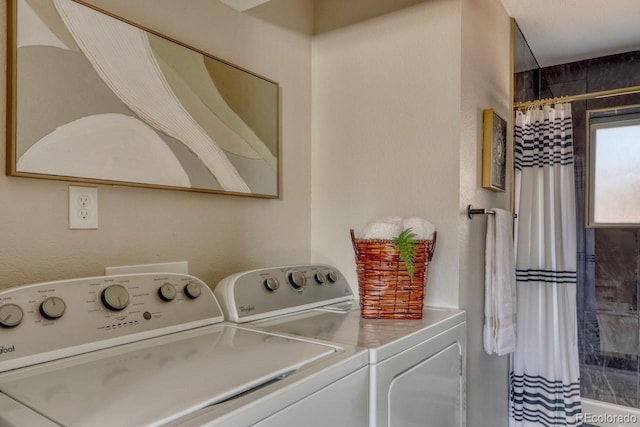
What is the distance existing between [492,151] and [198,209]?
1268 millimetres

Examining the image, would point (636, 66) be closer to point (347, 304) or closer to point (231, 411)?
point (347, 304)

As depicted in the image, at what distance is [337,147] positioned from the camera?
1976 millimetres

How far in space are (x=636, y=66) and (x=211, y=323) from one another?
2.94 m

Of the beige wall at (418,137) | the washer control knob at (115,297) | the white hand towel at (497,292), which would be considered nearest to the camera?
the washer control knob at (115,297)

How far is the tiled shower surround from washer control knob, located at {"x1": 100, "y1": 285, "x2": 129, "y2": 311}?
2440 millimetres

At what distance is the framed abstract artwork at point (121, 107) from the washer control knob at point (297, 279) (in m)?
0.35

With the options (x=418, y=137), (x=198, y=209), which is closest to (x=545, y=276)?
(x=418, y=137)

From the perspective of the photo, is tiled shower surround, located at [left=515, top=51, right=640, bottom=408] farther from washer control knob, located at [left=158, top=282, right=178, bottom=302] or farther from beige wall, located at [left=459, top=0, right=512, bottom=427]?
washer control knob, located at [left=158, top=282, right=178, bottom=302]

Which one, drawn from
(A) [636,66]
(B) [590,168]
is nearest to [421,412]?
(B) [590,168]

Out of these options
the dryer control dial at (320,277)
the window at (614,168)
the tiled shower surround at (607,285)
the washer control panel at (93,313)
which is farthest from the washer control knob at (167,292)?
the window at (614,168)

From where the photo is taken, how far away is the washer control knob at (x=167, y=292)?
3.92 feet

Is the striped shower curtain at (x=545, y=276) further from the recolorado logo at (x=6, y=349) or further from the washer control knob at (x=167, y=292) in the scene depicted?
the recolorado logo at (x=6, y=349)

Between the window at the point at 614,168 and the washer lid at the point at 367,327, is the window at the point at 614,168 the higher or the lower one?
the higher one

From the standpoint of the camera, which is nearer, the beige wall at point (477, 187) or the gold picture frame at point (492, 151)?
the beige wall at point (477, 187)
